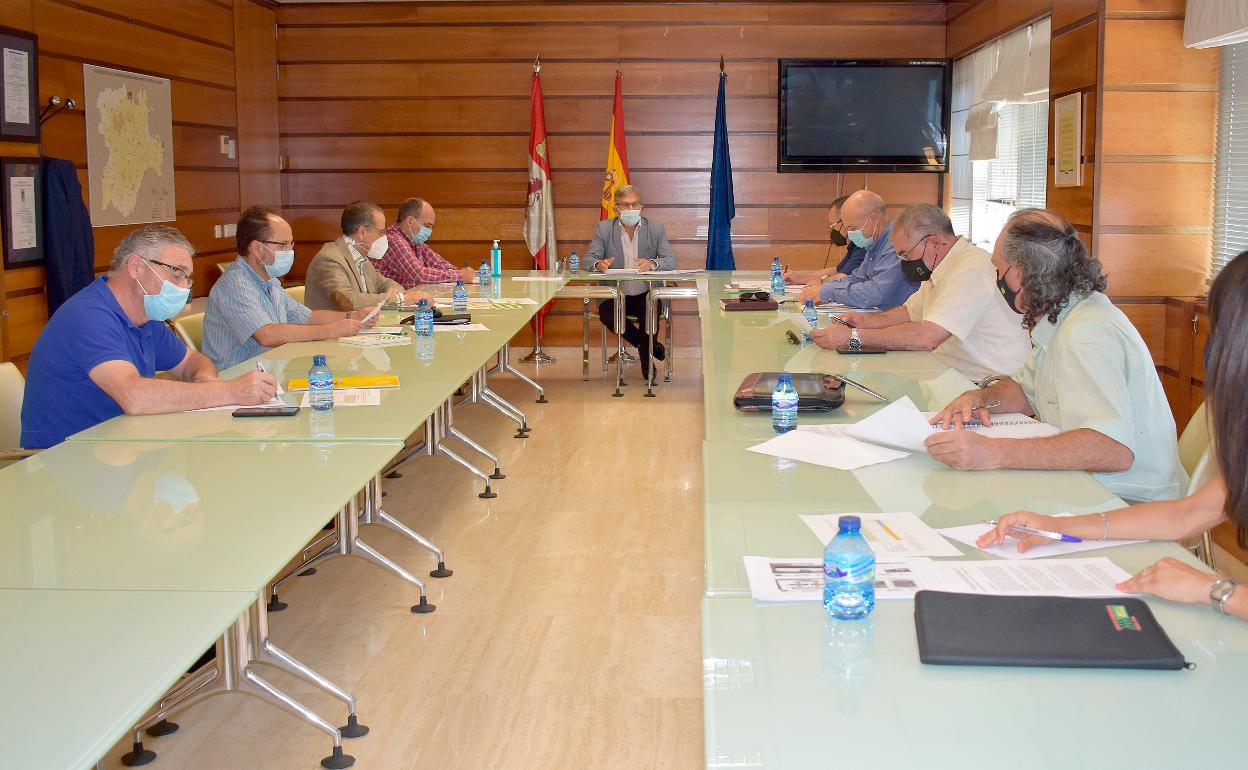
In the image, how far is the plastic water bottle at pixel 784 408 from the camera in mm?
3078

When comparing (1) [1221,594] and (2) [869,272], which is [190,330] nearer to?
(2) [869,272]

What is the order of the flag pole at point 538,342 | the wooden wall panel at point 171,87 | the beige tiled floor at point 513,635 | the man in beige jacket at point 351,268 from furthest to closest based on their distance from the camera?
1. the flag pole at point 538,342
2. the man in beige jacket at point 351,268
3. the wooden wall panel at point 171,87
4. the beige tiled floor at point 513,635

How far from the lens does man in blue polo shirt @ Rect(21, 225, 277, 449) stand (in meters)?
3.41

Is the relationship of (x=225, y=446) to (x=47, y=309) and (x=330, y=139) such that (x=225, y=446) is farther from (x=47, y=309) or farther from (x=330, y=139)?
(x=330, y=139)

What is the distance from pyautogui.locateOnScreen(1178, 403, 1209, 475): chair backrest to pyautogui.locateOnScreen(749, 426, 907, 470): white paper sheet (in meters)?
0.82

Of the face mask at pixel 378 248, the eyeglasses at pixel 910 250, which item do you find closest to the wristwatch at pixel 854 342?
the eyeglasses at pixel 910 250

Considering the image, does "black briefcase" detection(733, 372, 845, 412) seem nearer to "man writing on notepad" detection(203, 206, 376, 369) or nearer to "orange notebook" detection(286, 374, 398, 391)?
"orange notebook" detection(286, 374, 398, 391)

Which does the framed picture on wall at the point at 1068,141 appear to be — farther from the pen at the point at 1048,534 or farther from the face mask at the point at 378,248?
the pen at the point at 1048,534

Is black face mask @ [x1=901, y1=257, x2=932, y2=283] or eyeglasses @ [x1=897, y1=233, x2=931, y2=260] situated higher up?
eyeglasses @ [x1=897, y1=233, x2=931, y2=260]

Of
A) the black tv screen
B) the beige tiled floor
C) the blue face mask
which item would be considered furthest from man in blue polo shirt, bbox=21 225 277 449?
the black tv screen

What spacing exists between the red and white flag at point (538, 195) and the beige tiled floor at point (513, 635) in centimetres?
323

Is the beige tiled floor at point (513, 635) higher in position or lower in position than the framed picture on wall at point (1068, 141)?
lower

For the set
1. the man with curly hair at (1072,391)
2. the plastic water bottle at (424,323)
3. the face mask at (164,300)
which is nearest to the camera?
the man with curly hair at (1072,391)

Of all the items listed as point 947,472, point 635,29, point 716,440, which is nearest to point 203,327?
point 716,440
